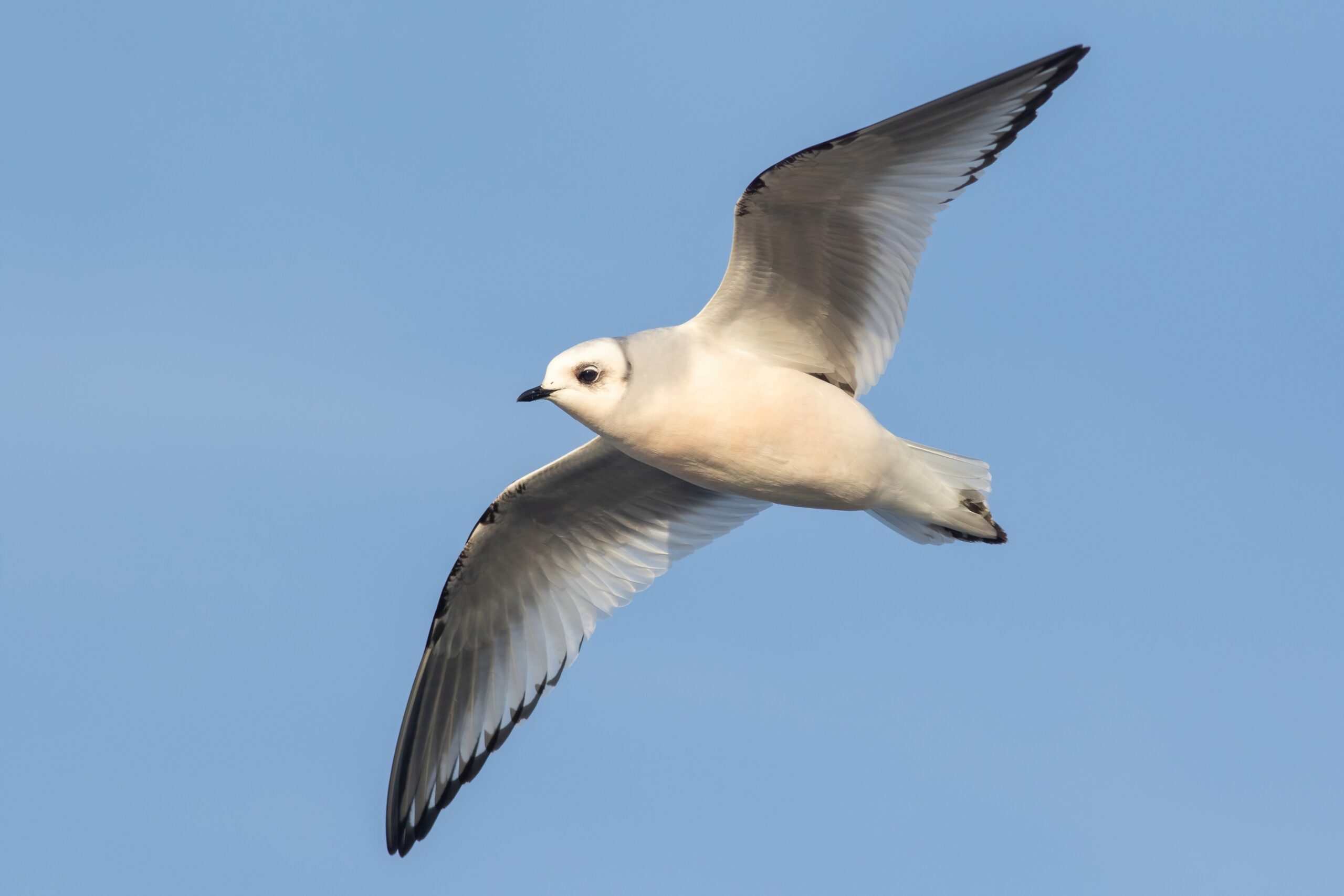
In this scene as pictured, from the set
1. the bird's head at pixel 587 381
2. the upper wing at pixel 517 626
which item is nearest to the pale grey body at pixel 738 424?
the bird's head at pixel 587 381

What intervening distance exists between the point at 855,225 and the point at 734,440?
1.43 meters

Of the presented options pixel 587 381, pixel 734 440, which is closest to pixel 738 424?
pixel 734 440

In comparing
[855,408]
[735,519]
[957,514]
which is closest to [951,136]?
[855,408]

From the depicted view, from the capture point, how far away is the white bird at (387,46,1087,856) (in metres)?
8.98

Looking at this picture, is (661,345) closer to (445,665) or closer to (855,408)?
(855,408)

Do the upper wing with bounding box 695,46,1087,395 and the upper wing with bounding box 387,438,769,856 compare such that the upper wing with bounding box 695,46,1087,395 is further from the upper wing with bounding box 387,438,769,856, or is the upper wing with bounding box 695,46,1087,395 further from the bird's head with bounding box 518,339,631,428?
the upper wing with bounding box 387,438,769,856

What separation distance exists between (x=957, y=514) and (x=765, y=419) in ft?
5.02

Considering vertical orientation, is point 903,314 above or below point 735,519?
above

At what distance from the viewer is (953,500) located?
9938 millimetres

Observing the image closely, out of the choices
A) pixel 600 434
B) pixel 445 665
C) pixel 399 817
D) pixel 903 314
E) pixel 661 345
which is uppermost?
pixel 903 314

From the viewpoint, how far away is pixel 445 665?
11000mm

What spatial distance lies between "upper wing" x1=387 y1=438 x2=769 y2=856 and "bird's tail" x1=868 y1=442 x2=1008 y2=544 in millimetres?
1387

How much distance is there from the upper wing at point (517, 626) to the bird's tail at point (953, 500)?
4.55ft

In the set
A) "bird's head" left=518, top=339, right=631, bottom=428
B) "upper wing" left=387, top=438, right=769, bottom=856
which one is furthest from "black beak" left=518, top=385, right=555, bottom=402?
"upper wing" left=387, top=438, right=769, bottom=856
